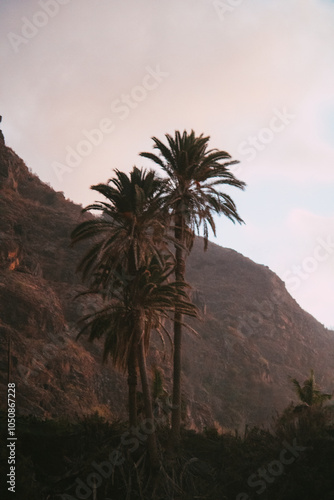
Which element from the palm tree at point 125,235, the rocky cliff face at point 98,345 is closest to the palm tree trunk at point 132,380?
the palm tree at point 125,235

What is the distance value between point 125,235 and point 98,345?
36.5 metres

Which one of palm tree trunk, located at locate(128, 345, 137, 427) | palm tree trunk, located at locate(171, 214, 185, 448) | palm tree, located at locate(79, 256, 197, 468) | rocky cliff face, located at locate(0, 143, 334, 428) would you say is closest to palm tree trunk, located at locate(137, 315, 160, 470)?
A: palm tree, located at locate(79, 256, 197, 468)

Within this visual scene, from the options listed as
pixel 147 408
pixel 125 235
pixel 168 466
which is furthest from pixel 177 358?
pixel 125 235

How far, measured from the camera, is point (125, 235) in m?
20.8

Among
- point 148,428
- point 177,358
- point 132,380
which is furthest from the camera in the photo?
point 177,358

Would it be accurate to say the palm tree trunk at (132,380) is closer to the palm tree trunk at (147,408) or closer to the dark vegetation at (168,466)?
the palm tree trunk at (147,408)

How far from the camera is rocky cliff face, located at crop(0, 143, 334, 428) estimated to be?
148 ft

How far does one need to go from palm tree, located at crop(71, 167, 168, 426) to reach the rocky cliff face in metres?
11.0

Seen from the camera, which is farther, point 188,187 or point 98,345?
point 98,345

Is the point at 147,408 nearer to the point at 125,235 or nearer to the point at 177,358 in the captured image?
the point at 177,358

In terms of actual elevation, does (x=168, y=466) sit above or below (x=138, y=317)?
below

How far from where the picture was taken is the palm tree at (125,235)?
20.5m

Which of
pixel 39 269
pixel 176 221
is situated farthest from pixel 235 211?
pixel 39 269

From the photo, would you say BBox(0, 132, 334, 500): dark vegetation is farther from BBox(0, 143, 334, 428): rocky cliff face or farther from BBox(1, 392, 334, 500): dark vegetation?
BBox(0, 143, 334, 428): rocky cliff face
